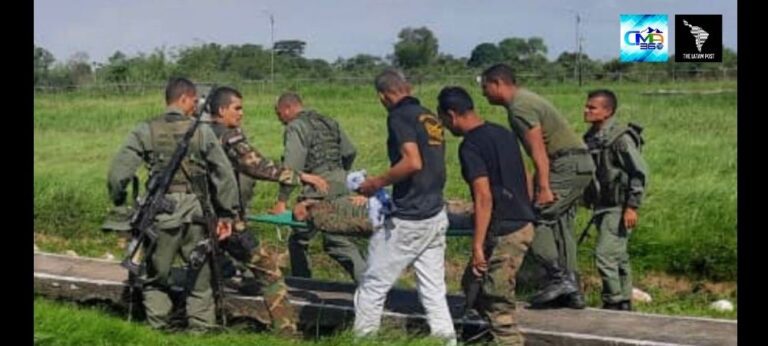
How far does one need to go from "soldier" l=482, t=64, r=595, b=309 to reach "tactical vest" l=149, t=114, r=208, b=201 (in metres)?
1.89

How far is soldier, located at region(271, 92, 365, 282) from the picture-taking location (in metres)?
8.74

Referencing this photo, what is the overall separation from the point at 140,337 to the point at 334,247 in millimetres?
1576

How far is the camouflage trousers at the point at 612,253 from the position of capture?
8.71 m

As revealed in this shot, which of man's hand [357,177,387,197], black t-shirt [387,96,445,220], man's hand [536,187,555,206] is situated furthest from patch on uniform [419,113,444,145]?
man's hand [536,187,555,206]

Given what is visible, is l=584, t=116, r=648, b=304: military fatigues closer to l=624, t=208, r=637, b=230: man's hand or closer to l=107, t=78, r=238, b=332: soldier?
l=624, t=208, r=637, b=230: man's hand

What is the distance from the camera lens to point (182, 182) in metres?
8.31

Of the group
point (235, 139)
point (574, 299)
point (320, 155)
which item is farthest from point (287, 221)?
point (574, 299)

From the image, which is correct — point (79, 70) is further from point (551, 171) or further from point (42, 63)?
point (551, 171)

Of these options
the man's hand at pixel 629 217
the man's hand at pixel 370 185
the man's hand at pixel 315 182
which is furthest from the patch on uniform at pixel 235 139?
the man's hand at pixel 629 217

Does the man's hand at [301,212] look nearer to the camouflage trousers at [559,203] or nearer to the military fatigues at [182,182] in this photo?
the military fatigues at [182,182]

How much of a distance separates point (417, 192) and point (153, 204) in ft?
5.80
